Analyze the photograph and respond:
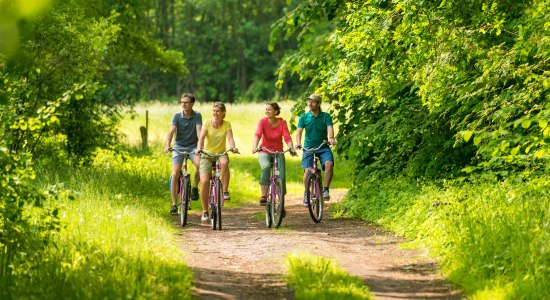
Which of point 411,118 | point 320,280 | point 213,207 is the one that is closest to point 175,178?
point 213,207

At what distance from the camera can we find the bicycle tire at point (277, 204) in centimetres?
1266

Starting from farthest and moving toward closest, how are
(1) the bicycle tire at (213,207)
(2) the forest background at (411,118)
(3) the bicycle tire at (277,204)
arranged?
(1) the bicycle tire at (213,207) < (3) the bicycle tire at (277,204) < (2) the forest background at (411,118)

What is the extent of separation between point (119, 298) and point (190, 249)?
395cm

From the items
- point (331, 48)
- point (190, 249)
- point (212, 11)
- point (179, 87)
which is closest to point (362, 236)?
point (190, 249)

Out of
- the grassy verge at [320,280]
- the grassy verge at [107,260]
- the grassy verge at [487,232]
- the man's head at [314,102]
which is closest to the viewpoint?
the grassy verge at [107,260]

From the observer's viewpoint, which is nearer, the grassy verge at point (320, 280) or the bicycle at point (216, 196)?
the grassy verge at point (320, 280)

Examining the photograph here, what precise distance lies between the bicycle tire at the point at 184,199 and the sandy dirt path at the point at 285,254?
178mm

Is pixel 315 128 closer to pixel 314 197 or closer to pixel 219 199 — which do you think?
pixel 314 197

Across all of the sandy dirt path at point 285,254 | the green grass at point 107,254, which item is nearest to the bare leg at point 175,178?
the sandy dirt path at point 285,254

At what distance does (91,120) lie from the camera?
1856cm

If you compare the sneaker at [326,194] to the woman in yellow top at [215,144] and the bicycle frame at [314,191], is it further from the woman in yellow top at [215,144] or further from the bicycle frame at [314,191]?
the woman in yellow top at [215,144]

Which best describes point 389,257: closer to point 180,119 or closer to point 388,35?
point 388,35

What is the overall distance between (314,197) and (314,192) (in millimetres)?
108

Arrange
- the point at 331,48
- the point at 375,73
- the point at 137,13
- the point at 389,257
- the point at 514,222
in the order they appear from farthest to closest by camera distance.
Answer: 1. the point at 137,13
2. the point at 331,48
3. the point at 375,73
4. the point at 389,257
5. the point at 514,222
